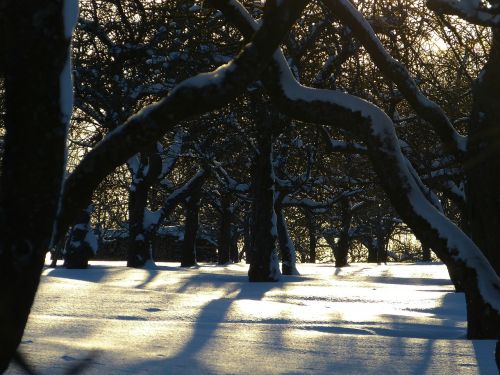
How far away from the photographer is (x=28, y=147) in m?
3.34

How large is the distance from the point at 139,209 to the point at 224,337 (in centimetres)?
1707

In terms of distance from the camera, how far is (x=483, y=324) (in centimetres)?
665

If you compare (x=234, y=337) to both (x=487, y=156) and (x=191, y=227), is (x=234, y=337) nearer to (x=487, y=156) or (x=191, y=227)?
(x=487, y=156)

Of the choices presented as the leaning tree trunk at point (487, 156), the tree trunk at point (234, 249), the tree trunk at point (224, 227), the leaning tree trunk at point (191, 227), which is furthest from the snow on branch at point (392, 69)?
the tree trunk at point (234, 249)

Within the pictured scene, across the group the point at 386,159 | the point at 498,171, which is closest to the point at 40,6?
the point at 386,159

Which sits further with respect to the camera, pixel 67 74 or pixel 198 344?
pixel 198 344

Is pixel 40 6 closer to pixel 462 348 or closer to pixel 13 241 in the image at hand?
pixel 13 241

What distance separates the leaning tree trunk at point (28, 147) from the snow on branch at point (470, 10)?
183 inches

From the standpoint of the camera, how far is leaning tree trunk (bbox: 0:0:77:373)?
11.0 ft

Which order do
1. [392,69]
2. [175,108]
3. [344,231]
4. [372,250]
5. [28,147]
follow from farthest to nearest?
[372,250], [344,231], [392,69], [175,108], [28,147]

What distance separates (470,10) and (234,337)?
3.69 metres

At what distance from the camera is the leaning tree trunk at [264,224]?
17.4 meters

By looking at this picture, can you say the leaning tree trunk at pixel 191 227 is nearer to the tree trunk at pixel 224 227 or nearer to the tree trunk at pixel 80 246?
the tree trunk at pixel 224 227

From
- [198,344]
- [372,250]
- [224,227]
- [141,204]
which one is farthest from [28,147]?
[372,250]
